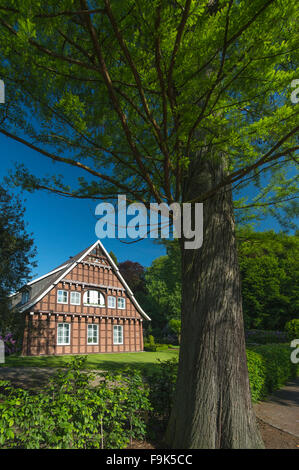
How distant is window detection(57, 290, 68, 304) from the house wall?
238 mm

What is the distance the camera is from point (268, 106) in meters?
3.79

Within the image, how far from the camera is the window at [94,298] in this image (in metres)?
22.2

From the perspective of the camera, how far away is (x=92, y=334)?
21.9 meters

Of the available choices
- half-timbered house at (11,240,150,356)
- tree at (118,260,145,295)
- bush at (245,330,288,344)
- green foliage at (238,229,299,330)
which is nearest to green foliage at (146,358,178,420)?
half-timbered house at (11,240,150,356)

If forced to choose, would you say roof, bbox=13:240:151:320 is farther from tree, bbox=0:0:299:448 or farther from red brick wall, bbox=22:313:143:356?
tree, bbox=0:0:299:448

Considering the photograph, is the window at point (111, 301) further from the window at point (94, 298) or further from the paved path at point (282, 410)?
the paved path at point (282, 410)

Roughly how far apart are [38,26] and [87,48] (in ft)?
3.13

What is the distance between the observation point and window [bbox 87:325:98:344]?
855 inches

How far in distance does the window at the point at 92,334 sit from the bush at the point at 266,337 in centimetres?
1440

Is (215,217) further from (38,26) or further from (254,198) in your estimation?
(38,26)

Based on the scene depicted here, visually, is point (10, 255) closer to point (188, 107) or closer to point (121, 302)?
point (188, 107)

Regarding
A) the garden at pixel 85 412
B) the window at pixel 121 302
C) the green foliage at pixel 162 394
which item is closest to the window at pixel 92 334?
the window at pixel 121 302

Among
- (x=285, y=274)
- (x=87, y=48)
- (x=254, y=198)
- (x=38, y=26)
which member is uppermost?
(x=87, y=48)

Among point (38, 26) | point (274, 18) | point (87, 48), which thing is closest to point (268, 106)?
point (274, 18)
